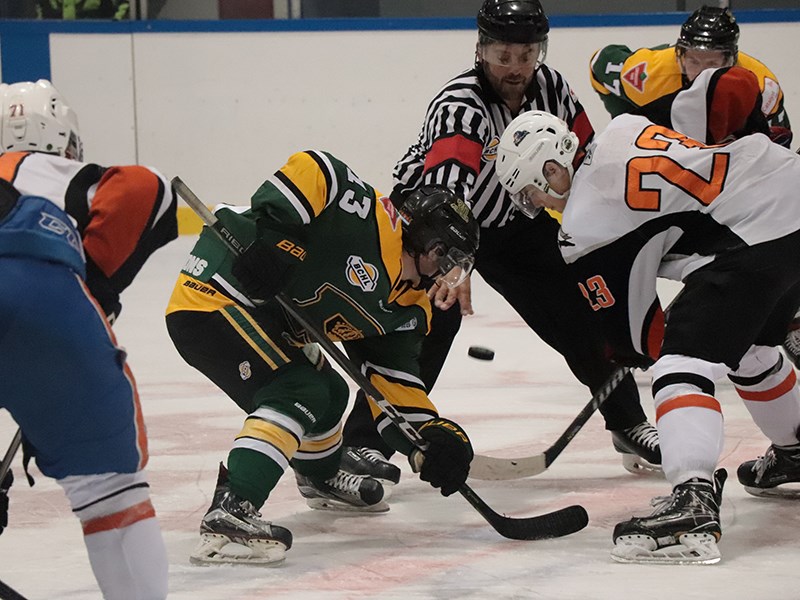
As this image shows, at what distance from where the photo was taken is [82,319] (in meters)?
1.87

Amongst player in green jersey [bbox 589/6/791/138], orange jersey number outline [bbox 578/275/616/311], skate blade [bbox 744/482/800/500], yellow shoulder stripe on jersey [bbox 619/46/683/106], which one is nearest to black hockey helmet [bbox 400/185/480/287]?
orange jersey number outline [bbox 578/275/616/311]

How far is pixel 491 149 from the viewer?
11.1ft

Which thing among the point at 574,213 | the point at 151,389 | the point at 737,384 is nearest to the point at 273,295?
the point at 574,213

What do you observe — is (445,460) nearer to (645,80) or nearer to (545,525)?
(545,525)

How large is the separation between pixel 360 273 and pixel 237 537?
582mm

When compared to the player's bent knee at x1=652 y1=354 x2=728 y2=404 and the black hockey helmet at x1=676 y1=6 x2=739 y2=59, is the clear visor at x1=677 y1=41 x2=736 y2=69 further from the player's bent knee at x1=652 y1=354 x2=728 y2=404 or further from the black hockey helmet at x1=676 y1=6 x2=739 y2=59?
the player's bent knee at x1=652 y1=354 x2=728 y2=404

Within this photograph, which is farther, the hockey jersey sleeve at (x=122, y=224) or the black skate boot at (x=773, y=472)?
the black skate boot at (x=773, y=472)

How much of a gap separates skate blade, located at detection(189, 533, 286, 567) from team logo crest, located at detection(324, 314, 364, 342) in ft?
1.64

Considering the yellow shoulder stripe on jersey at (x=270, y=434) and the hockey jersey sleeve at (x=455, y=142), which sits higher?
the hockey jersey sleeve at (x=455, y=142)

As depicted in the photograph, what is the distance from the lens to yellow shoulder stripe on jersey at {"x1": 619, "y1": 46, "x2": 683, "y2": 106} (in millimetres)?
4176

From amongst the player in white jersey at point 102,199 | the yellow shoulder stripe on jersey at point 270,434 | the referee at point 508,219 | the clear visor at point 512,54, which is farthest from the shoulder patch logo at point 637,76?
the player in white jersey at point 102,199

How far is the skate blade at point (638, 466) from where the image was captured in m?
3.37

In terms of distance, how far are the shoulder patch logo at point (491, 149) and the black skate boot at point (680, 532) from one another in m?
1.10

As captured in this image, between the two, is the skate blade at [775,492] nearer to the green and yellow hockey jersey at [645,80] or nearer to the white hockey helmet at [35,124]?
the green and yellow hockey jersey at [645,80]
